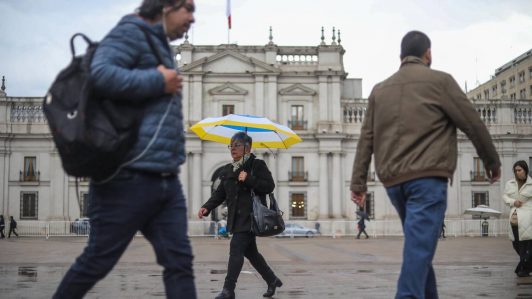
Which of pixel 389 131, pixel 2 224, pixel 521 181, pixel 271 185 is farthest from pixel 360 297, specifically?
pixel 2 224

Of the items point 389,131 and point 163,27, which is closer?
point 163,27

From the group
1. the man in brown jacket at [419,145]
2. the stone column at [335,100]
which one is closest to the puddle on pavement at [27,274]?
the man in brown jacket at [419,145]

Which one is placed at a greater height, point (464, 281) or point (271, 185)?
point (271, 185)

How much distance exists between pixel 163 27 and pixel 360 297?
15.8ft

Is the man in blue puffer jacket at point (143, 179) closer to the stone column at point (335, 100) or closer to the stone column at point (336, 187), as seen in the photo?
the stone column at point (336, 187)

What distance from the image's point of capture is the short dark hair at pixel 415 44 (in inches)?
203

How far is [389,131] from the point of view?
4.98 meters

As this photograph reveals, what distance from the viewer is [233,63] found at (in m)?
48.2

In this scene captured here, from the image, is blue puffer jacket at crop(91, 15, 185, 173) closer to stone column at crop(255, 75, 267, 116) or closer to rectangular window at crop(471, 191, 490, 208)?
stone column at crop(255, 75, 267, 116)

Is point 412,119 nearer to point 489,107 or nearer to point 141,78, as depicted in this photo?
point 141,78

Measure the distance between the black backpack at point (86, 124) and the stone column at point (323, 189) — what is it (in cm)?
4339

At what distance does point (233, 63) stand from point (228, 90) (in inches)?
75.4

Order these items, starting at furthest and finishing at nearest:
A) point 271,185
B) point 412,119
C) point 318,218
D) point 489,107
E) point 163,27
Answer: point 489,107
point 318,218
point 271,185
point 412,119
point 163,27

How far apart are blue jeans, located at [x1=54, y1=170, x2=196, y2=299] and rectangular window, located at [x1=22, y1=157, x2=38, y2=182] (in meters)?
45.9
